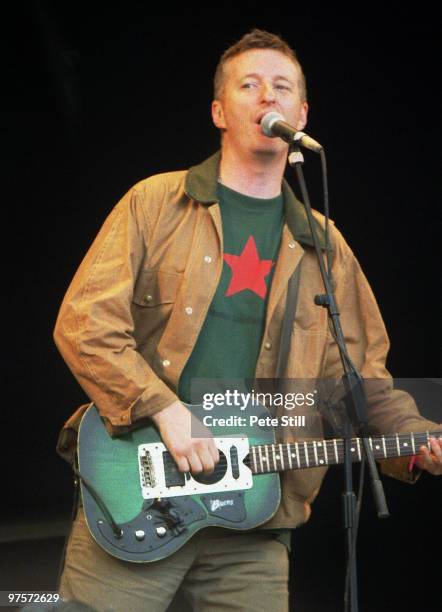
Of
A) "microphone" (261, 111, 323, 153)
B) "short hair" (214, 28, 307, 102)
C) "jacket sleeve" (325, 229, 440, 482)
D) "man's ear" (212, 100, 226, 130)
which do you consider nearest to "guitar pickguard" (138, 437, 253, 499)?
"jacket sleeve" (325, 229, 440, 482)

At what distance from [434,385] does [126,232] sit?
3.59 feet

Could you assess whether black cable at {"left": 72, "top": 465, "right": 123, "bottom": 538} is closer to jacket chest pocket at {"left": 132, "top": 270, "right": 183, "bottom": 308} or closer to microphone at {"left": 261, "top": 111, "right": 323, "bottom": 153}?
jacket chest pocket at {"left": 132, "top": 270, "right": 183, "bottom": 308}

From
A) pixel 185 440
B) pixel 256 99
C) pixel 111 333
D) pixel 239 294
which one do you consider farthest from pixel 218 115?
pixel 185 440

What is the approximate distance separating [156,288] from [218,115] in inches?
24.3

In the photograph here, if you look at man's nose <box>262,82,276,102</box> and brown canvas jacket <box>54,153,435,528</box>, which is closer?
brown canvas jacket <box>54,153,435,528</box>

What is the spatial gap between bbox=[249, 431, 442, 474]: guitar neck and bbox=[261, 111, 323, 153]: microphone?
85 cm

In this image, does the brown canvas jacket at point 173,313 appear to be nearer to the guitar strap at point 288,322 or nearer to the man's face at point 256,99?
the guitar strap at point 288,322

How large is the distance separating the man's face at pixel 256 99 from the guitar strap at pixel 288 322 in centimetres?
40

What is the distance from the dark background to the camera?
3154 millimetres

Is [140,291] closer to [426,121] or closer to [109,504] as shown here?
[109,504]

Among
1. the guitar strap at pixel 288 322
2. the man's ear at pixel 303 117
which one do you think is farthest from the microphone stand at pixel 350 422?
the man's ear at pixel 303 117

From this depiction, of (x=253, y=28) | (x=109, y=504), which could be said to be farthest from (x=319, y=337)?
(x=253, y=28)

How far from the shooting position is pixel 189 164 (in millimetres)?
3254

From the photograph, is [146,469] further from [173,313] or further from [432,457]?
[432,457]
